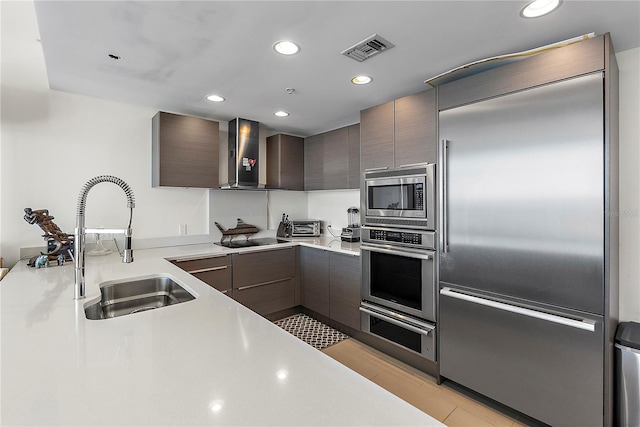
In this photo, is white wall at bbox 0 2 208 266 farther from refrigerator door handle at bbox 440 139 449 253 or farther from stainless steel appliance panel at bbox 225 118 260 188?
refrigerator door handle at bbox 440 139 449 253

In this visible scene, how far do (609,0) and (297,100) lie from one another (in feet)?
6.74

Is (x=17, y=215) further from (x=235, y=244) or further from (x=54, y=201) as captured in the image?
(x=235, y=244)

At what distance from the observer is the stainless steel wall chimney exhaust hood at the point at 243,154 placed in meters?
3.26

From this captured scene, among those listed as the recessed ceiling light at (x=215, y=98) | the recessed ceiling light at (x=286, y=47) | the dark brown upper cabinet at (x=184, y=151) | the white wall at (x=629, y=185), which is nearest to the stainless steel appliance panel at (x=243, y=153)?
the dark brown upper cabinet at (x=184, y=151)

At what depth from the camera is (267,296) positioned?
126 inches

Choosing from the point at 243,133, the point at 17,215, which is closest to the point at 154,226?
the point at 17,215

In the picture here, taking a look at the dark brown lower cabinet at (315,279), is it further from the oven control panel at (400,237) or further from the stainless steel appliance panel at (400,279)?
the oven control panel at (400,237)

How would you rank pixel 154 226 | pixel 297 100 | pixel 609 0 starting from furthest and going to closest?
pixel 154 226, pixel 297 100, pixel 609 0

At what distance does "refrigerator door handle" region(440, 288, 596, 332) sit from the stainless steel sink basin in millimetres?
1692

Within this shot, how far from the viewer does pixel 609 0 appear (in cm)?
136

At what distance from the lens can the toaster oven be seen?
387 centimetres

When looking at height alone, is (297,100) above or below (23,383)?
above

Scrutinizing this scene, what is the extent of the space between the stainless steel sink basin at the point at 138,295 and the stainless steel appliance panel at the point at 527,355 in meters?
1.76

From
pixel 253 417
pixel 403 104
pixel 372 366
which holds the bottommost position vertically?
pixel 372 366
